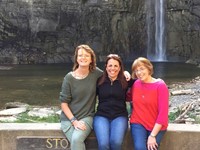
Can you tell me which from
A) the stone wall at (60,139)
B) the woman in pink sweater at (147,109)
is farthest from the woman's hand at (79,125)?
the woman in pink sweater at (147,109)

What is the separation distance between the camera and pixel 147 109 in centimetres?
474

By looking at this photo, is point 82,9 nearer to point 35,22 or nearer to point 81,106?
point 35,22

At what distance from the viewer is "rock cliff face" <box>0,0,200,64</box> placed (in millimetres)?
33781

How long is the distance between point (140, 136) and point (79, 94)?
2.76ft

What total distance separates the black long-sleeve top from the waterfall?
1215 inches

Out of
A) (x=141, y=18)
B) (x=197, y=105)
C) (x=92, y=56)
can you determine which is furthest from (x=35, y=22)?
(x=92, y=56)

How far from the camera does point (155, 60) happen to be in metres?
34.9

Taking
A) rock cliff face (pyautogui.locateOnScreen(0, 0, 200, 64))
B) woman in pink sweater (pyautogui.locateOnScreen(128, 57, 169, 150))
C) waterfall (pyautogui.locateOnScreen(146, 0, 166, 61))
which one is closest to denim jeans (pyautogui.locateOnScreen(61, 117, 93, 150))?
woman in pink sweater (pyautogui.locateOnScreen(128, 57, 169, 150))

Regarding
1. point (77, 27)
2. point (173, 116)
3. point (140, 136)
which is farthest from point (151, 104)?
point (77, 27)

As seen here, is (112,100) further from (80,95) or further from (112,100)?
(80,95)

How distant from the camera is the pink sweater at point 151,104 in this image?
4.66 metres

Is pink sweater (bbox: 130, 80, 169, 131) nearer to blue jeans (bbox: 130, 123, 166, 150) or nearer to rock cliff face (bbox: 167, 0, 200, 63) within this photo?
blue jeans (bbox: 130, 123, 166, 150)

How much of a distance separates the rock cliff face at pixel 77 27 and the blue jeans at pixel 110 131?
29549 mm

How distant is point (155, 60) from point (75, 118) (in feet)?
100
